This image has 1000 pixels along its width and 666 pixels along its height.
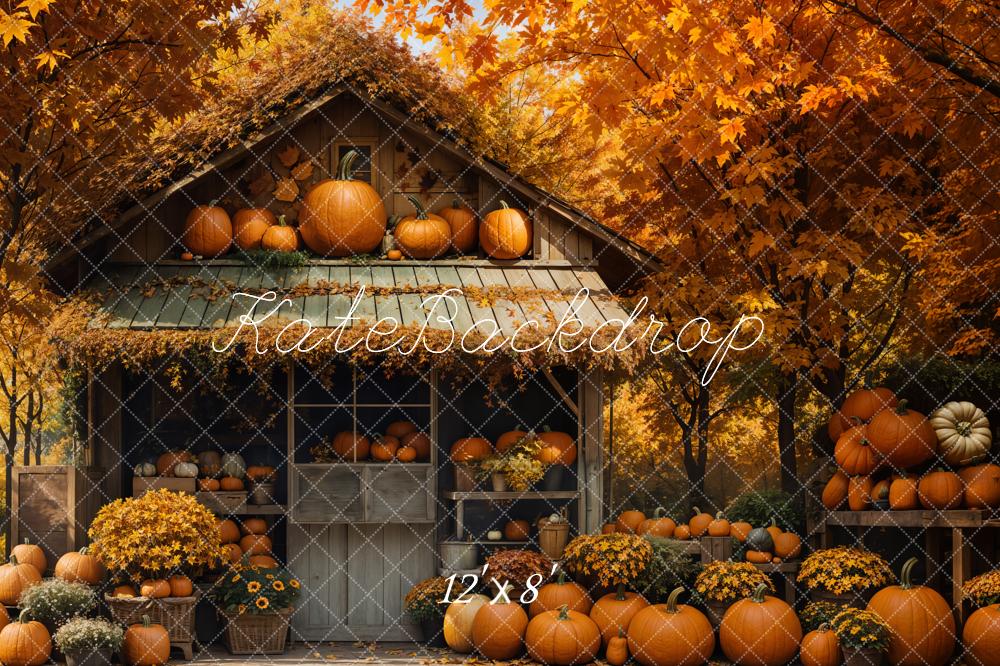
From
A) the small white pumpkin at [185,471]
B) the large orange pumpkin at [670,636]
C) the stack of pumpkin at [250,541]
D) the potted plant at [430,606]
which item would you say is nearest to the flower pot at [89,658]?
the stack of pumpkin at [250,541]

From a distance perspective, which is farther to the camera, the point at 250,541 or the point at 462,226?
the point at 462,226

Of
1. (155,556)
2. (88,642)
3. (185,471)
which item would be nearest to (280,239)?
(185,471)

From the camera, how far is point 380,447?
14.0 meters

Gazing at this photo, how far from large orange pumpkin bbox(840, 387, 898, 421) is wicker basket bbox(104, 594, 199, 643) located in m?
6.92

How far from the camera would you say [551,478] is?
1393 cm

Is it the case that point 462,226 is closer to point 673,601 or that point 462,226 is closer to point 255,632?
point 673,601

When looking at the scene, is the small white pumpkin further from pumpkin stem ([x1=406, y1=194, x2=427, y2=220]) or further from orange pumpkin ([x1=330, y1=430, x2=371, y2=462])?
pumpkin stem ([x1=406, y1=194, x2=427, y2=220])

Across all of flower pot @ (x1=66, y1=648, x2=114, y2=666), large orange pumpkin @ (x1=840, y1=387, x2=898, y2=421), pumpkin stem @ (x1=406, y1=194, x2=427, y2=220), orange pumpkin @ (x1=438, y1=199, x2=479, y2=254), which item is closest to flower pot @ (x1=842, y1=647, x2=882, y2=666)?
large orange pumpkin @ (x1=840, y1=387, x2=898, y2=421)

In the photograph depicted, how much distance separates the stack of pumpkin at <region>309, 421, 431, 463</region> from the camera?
45.9ft

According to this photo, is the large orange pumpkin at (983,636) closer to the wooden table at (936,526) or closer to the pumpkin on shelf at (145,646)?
the wooden table at (936,526)

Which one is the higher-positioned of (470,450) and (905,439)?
(905,439)

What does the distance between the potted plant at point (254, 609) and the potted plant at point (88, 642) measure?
1.21 metres

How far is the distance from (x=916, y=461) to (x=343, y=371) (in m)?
6.00

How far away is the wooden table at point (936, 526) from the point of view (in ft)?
39.9
